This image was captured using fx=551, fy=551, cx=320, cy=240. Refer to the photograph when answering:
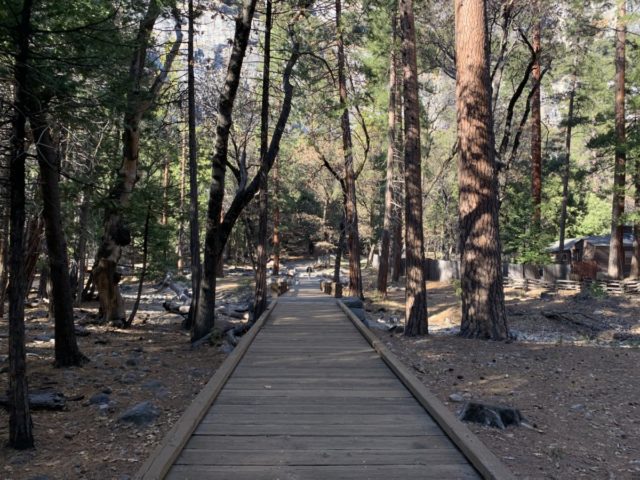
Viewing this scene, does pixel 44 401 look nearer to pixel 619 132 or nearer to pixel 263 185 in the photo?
pixel 263 185

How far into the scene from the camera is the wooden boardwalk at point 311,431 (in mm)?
3820

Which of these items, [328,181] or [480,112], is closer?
[480,112]

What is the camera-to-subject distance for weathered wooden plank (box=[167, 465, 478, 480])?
3713mm

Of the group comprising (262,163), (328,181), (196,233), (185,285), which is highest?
(328,181)

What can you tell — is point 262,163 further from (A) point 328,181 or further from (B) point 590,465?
(A) point 328,181

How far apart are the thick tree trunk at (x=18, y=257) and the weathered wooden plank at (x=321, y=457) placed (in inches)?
72.1

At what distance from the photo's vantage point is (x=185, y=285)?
33.3 metres

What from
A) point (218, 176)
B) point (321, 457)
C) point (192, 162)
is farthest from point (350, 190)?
point (321, 457)

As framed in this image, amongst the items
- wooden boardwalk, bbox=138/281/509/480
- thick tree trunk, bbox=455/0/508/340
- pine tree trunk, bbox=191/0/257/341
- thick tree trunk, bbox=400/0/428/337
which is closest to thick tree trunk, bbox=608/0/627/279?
thick tree trunk, bbox=400/0/428/337

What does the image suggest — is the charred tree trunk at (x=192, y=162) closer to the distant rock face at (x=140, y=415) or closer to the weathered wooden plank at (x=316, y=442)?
the distant rock face at (x=140, y=415)

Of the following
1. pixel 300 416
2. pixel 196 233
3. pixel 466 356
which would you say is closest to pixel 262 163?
pixel 196 233

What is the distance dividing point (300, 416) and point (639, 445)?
10.0 feet

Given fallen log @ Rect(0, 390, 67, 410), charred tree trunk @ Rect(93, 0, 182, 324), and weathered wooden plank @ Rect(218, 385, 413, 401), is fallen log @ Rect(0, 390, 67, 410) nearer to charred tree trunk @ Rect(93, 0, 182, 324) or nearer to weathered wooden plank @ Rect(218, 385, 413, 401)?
weathered wooden plank @ Rect(218, 385, 413, 401)

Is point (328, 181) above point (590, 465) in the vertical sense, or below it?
above
